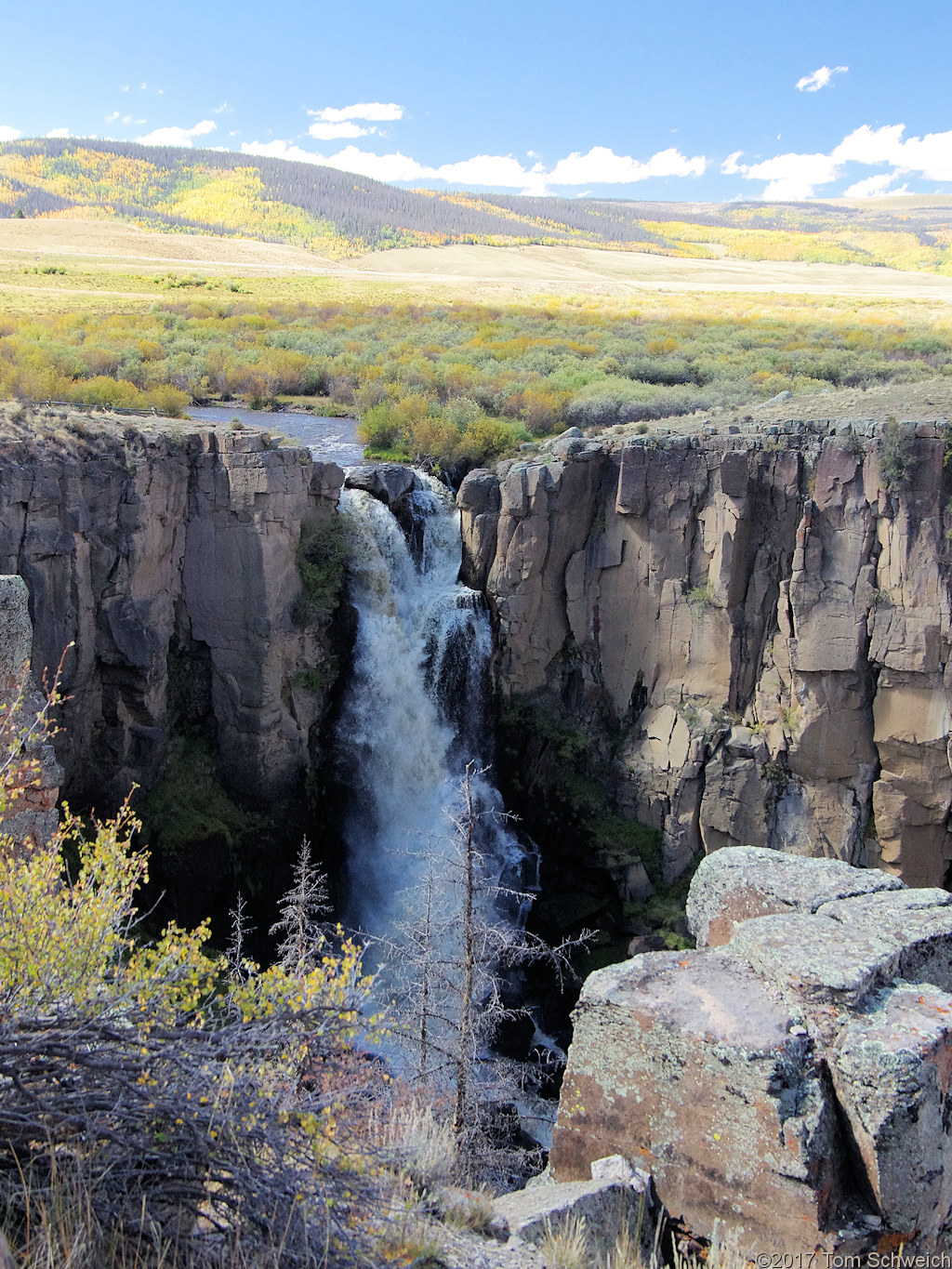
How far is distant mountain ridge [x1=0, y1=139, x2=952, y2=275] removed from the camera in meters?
97.2

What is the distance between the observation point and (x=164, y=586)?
1934 centimetres

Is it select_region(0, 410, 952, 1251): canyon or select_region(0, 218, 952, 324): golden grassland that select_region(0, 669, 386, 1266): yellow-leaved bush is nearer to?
select_region(0, 410, 952, 1251): canyon

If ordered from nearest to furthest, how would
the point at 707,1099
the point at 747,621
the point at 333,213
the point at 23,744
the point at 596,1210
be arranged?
1. the point at 596,1210
2. the point at 707,1099
3. the point at 23,744
4. the point at 747,621
5. the point at 333,213

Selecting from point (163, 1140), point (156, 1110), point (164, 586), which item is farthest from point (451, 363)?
point (163, 1140)

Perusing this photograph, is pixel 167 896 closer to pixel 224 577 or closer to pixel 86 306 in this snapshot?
pixel 224 577

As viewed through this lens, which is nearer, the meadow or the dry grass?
the dry grass

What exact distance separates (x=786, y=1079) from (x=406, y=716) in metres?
15.5

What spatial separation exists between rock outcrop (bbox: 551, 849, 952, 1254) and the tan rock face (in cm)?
1266

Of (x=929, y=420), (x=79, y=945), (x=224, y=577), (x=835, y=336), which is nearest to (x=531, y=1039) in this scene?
(x=224, y=577)

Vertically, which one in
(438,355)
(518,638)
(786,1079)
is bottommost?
(786,1079)

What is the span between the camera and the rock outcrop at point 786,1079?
6.63 metres

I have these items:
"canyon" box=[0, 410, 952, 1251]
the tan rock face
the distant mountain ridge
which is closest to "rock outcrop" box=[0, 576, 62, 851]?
"canyon" box=[0, 410, 952, 1251]

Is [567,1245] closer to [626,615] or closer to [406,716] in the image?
[406,716]

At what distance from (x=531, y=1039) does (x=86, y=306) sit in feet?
137
